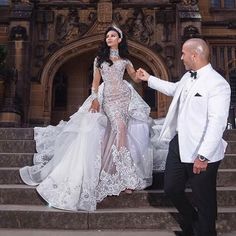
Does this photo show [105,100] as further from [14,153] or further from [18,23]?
[18,23]

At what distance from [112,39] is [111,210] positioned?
2.02m

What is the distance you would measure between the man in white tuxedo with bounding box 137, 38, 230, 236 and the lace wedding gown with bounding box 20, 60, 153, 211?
1.11 m

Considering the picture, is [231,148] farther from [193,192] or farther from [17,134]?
[17,134]

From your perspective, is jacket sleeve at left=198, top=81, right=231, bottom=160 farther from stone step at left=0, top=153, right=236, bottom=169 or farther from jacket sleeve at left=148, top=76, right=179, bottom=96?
stone step at left=0, top=153, right=236, bottom=169

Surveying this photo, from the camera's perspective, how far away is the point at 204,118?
3145 millimetres

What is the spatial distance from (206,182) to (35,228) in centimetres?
192

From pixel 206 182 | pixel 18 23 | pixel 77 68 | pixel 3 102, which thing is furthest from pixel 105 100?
pixel 77 68

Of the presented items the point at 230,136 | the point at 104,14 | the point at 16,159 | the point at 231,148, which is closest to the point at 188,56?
the point at 231,148

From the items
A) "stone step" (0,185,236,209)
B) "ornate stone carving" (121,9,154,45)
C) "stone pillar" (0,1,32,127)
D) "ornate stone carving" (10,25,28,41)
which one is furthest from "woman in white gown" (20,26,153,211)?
"ornate stone carving" (121,9,154,45)

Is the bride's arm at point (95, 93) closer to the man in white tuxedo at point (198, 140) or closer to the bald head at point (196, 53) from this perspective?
the man in white tuxedo at point (198, 140)

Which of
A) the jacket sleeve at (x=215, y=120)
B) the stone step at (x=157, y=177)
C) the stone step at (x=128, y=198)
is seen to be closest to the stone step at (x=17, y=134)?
the stone step at (x=157, y=177)

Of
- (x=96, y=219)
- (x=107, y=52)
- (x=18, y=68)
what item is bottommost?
(x=96, y=219)

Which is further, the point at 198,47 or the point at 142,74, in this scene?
the point at 142,74

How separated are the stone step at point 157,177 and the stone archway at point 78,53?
7444 mm
